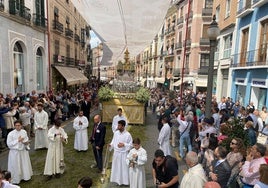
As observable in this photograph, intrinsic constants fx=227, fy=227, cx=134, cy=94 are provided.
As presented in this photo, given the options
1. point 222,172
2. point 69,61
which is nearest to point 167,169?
point 222,172

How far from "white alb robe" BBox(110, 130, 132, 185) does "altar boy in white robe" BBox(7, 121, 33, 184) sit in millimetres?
2331

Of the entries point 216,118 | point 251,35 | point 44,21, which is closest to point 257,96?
point 251,35

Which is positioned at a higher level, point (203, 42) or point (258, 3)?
point (258, 3)

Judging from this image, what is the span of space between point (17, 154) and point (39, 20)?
15.2 meters

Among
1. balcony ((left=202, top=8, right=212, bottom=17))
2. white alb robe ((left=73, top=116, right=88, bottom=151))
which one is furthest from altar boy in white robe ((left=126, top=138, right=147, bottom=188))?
balcony ((left=202, top=8, right=212, bottom=17))

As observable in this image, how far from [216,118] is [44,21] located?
1658cm

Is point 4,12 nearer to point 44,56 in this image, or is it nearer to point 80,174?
point 44,56

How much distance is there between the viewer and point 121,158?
→ 5.88m

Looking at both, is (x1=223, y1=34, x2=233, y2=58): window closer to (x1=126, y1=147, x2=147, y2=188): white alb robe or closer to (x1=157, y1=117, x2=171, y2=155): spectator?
→ (x1=157, y1=117, x2=171, y2=155): spectator

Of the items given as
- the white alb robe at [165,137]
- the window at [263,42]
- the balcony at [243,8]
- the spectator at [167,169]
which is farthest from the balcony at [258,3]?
the spectator at [167,169]

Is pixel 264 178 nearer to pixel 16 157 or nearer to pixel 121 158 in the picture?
pixel 121 158

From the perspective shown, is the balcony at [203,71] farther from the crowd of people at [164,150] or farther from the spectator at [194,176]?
the spectator at [194,176]

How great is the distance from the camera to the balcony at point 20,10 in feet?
45.6

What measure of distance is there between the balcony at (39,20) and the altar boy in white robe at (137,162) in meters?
15.9
